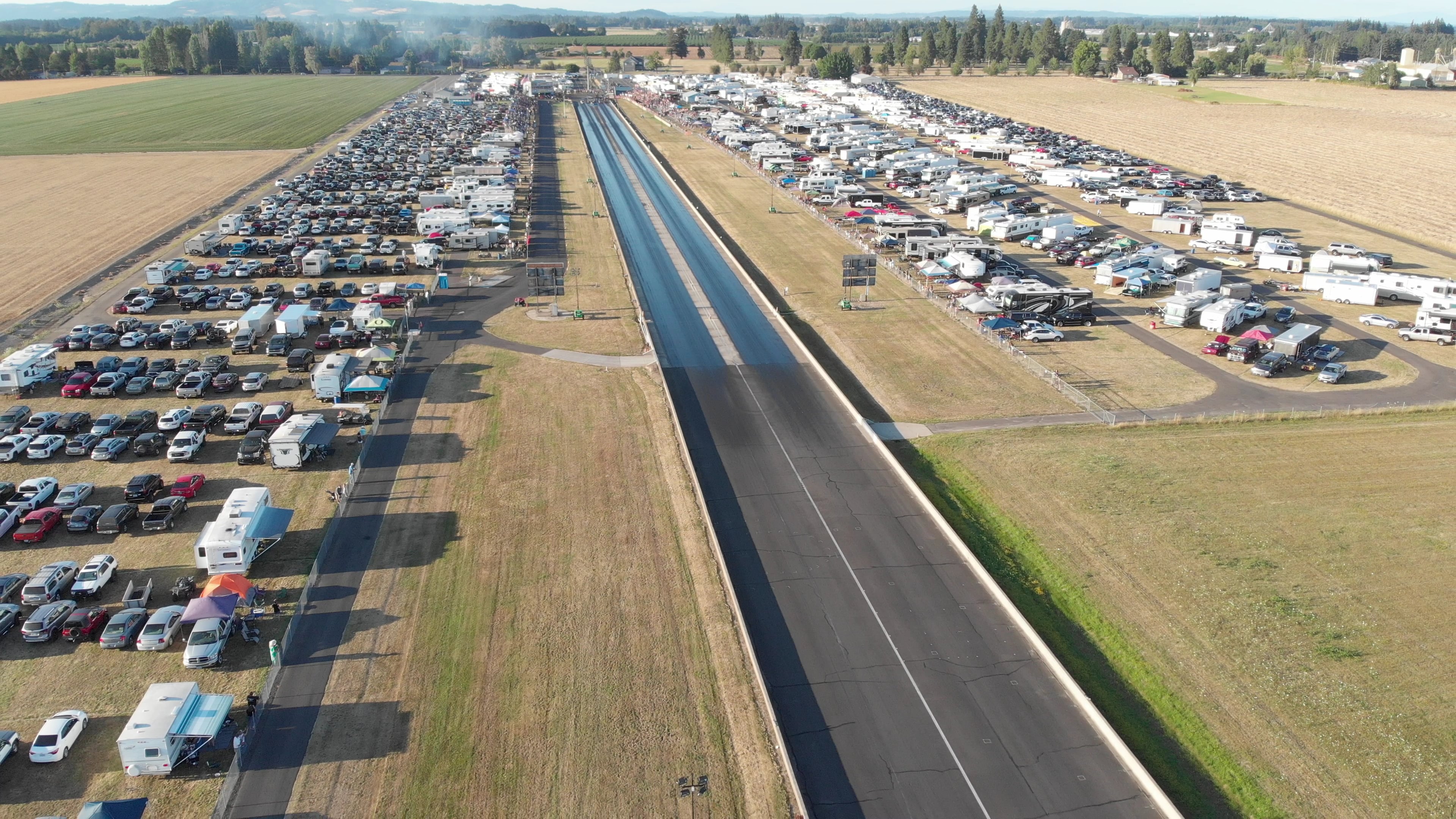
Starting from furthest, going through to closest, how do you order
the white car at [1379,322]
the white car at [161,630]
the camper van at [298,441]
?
the white car at [1379,322]
the camper van at [298,441]
the white car at [161,630]

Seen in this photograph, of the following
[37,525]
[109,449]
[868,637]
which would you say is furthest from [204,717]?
[109,449]

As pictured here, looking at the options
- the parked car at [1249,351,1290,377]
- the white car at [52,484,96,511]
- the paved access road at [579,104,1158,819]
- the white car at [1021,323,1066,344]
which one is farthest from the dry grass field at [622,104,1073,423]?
the white car at [52,484,96,511]

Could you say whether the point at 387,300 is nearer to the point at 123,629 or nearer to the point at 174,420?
the point at 174,420

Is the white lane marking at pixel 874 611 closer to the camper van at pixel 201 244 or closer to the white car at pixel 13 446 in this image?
the white car at pixel 13 446

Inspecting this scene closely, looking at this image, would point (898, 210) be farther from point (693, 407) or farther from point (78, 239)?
point (78, 239)

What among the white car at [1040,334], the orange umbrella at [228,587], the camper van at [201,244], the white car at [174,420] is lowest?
the orange umbrella at [228,587]

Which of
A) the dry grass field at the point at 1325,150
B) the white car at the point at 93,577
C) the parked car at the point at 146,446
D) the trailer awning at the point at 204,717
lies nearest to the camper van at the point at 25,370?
the parked car at the point at 146,446

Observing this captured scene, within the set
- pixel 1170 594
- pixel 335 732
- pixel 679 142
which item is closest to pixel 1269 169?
pixel 679 142
